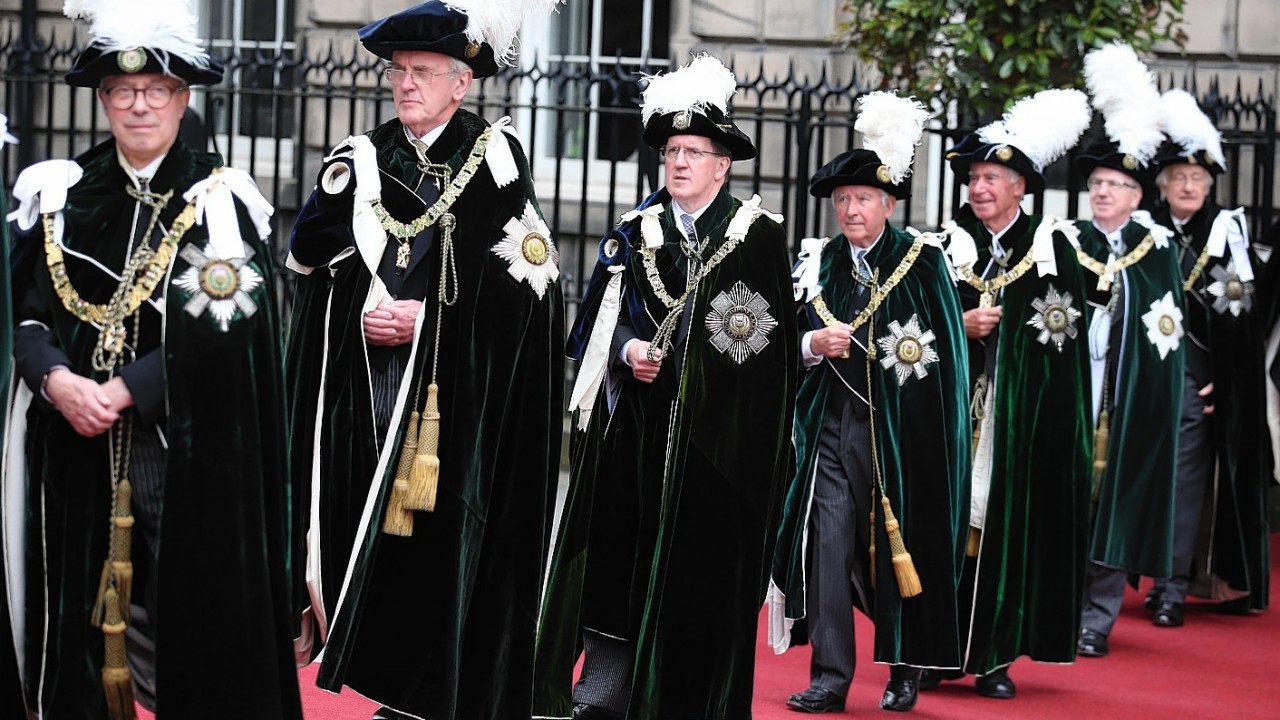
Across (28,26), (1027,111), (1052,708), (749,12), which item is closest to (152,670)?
(1052,708)

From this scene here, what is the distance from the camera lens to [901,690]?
770 cm

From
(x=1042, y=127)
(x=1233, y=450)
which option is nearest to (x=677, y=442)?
(x=1042, y=127)

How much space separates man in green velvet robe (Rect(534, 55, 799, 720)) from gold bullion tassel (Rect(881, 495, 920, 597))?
70cm

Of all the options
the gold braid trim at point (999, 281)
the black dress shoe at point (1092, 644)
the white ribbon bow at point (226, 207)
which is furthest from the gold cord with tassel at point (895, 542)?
the white ribbon bow at point (226, 207)

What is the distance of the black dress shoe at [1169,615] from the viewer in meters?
9.96

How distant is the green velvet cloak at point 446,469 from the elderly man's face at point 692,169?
2.30ft

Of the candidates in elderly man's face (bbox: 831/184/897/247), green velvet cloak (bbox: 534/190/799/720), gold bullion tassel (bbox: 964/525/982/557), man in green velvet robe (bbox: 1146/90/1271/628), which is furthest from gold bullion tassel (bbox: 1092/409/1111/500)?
green velvet cloak (bbox: 534/190/799/720)

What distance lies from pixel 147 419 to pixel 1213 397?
647cm

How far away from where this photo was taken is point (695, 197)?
689 centimetres

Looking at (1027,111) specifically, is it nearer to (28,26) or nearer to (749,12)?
(749,12)

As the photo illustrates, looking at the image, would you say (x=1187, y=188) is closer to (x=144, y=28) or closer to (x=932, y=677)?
(x=932, y=677)

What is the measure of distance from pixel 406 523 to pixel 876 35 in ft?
17.3

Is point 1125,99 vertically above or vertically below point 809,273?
above

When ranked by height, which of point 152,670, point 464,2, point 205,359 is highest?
point 464,2
